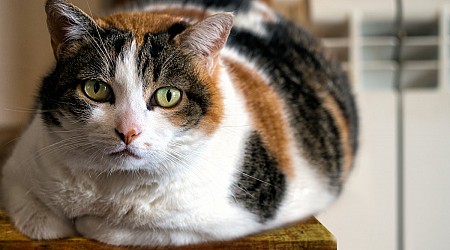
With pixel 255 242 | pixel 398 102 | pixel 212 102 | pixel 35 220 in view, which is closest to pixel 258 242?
pixel 255 242

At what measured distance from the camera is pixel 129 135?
631 millimetres

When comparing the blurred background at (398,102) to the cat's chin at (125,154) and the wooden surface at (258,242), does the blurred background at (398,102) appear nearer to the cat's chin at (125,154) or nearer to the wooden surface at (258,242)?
the wooden surface at (258,242)

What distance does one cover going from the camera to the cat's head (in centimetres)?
65

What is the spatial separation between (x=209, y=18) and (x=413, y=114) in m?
0.85

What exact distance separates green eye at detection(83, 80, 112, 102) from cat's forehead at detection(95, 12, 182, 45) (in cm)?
6

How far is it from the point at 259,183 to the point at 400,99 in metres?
0.69

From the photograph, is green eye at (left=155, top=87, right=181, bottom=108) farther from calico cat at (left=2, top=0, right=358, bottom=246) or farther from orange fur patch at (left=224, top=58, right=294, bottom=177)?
orange fur patch at (left=224, top=58, right=294, bottom=177)

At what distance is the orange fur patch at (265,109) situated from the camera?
2.82 feet

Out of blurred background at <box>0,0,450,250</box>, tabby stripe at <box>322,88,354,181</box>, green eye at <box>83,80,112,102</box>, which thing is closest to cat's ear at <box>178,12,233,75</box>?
green eye at <box>83,80,112,102</box>

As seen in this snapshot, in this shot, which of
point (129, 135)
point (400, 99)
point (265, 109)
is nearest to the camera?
point (129, 135)

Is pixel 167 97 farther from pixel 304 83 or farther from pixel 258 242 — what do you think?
pixel 304 83

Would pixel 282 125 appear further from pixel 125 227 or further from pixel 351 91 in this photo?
pixel 351 91

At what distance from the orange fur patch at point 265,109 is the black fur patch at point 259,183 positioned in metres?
0.02

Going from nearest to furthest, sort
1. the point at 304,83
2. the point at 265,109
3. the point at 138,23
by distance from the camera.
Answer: the point at 138,23 < the point at 265,109 < the point at 304,83
